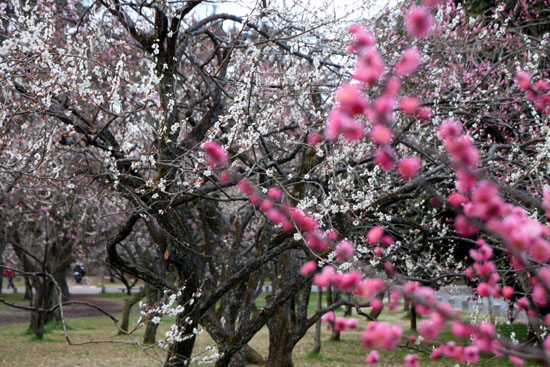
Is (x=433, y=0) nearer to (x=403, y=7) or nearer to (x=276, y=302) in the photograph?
(x=276, y=302)

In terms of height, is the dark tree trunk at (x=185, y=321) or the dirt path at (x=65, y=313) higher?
the dirt path at (x=65, y=313)

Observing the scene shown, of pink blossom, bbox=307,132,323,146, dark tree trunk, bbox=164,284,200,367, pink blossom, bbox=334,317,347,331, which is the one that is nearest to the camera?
pink blossom, bbox=334,317,347,331

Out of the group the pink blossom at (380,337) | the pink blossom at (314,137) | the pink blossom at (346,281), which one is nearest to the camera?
the pink blossom at (380,337)

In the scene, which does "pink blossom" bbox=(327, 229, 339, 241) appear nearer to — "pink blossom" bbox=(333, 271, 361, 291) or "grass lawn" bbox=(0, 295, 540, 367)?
"pink blossom" bbox=(333, 271, 361, 291)

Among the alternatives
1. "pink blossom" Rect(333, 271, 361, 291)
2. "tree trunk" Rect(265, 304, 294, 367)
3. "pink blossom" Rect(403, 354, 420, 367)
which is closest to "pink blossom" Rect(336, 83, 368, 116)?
"pink blossom" Rect(333, 271, 361, 291)

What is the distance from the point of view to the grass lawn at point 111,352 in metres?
13.0

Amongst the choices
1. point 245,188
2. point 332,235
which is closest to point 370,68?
point 245,188

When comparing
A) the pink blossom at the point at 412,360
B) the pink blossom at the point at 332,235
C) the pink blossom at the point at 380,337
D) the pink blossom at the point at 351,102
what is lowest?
the pink blossom at the point at 412,360

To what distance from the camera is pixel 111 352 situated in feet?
49.0

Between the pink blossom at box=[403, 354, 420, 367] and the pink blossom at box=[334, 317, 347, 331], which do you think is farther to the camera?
the pink blossom at box=[403, 354, 420, 367]

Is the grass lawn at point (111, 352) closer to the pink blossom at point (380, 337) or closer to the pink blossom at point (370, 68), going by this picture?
the pink blossom at point (380, 337)

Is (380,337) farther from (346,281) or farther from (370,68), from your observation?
(370,68)

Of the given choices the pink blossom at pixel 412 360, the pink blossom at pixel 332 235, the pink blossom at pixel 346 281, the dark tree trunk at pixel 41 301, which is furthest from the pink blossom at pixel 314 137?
the dark tree trunk at pixel 41 301

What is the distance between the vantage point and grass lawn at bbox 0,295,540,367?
512 inches
